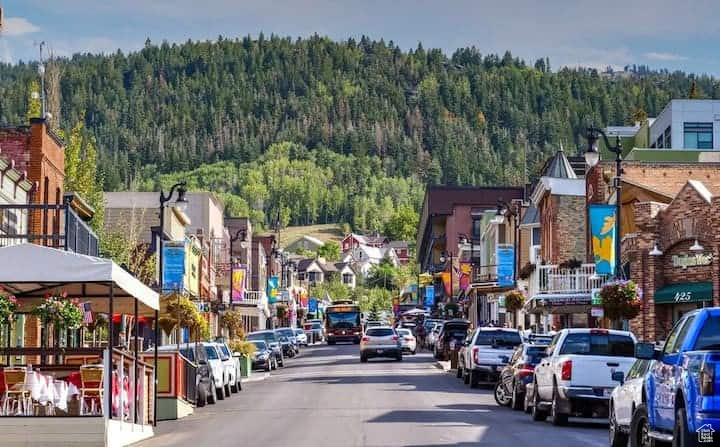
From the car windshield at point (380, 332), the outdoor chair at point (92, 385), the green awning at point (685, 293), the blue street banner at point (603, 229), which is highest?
the blue street banner at point (603, 229)

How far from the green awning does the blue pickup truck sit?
24452 mm

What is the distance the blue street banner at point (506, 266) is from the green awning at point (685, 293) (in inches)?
981

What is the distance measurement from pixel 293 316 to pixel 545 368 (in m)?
120

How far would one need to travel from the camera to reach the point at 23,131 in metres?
43.7

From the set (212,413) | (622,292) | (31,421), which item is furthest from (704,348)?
(622,292)

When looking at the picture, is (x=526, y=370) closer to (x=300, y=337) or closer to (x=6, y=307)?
(x=6, y=307)

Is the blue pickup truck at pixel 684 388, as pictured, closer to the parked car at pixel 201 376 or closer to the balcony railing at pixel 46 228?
the balcony railing at pixel 46 228

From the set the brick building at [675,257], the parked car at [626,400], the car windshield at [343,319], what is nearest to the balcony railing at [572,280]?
the brick building at [675,257]

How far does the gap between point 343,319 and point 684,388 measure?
91.9 meters

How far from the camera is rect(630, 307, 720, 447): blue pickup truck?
15070 mm

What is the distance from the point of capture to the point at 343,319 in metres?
107

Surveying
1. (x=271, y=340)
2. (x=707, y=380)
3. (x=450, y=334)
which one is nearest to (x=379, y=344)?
(x=450, y=334)

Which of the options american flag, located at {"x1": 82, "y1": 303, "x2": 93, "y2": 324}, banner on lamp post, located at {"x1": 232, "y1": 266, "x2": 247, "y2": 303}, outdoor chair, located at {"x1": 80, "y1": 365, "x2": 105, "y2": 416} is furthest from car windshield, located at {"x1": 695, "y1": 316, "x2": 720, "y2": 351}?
banner on lamp post, located at {"x1": 232, "y1": 266, "x2": 247, "y2": 303}

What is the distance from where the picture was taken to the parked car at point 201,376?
122ft
